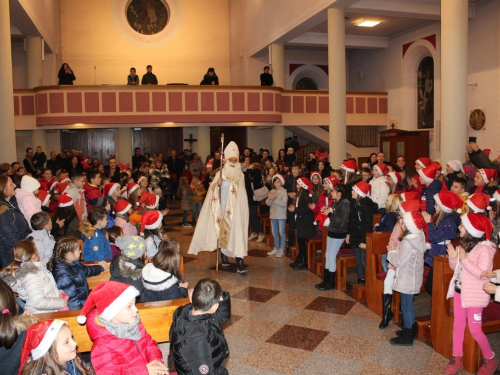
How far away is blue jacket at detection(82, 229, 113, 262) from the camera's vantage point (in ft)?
18.8

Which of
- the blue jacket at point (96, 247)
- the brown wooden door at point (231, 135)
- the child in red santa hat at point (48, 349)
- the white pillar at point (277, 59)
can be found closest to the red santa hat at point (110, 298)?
the child in red santa hat at point (48, 349)

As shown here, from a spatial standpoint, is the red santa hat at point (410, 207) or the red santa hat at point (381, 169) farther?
the red santa hat at point (381, 169)

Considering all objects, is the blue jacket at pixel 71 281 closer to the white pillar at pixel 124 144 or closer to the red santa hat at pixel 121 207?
the red santa hat at pixel 121 207

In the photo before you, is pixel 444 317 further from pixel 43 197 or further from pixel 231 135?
pixel 231 135

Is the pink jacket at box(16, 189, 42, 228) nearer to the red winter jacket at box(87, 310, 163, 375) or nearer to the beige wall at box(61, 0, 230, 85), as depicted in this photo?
the red winter jacket at box(87, 310, 163, 375)

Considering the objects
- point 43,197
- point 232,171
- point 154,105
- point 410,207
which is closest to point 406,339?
point 410,207

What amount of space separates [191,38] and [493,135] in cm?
1379

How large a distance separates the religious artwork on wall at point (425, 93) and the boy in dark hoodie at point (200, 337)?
51.0 feet

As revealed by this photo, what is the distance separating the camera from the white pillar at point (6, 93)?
11.5 meters

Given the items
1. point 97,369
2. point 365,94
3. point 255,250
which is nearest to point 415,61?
Result: point 365,94

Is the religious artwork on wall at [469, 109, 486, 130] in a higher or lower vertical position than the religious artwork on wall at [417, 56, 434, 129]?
lower

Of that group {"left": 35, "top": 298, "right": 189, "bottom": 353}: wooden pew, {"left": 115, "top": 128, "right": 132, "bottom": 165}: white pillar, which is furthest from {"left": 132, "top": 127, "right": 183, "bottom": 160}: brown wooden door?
{"left": 35, "top": 298, "right": 189, "bottom": 353}: wooden pew

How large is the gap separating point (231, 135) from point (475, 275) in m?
18.0

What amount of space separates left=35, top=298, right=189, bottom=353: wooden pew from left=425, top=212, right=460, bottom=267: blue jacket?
2719 mm
